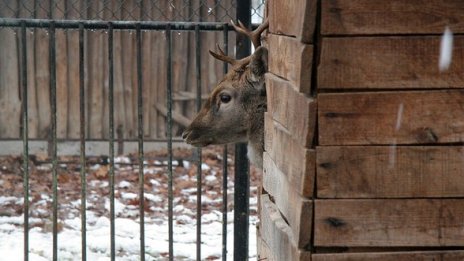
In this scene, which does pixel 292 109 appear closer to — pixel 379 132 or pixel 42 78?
pixel 379 132

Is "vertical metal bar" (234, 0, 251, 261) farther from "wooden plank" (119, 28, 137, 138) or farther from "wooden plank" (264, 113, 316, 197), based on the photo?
"wooden plank" (119, 28, 137, 138)

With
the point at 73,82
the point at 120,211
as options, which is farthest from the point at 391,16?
the point at 73,82

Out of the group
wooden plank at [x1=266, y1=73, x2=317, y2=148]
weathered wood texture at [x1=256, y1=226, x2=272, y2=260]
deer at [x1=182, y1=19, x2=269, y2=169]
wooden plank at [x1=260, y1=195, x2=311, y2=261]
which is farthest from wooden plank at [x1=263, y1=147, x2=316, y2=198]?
deer at [x1=182, y1=19, x2=269, y2=169]

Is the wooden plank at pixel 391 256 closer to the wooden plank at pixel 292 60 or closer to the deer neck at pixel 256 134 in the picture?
the wooden plank at pixel 292 60

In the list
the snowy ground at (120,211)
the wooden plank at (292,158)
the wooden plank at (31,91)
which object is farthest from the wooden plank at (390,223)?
the wooden plank at (31,91)

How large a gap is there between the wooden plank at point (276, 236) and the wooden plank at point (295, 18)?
833 mm

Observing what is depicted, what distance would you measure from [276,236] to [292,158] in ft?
2.00

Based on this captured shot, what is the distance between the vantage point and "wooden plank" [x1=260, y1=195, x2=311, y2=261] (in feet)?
12.7

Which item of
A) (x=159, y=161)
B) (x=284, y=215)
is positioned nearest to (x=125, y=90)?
(x=159, y=161)

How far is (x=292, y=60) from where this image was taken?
157 inches

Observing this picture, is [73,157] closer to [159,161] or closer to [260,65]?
[159,161]

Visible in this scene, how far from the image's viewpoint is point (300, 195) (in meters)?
3.73

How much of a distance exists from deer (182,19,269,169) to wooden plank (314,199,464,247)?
2.90 m

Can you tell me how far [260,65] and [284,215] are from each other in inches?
80.7
